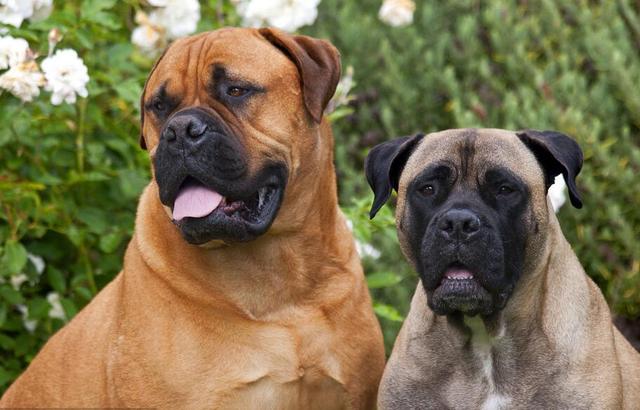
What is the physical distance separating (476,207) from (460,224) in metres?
0.12

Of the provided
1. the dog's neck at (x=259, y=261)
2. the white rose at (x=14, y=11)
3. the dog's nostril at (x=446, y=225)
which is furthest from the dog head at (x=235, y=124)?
the white rose at (x=14, y=11)

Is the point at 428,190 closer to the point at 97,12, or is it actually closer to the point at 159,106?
the point at 159,106

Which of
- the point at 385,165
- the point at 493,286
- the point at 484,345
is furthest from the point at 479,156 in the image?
the point at 484,345

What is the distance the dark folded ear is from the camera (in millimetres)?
4570

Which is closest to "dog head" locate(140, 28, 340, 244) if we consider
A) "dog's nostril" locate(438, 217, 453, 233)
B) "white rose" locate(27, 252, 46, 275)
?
"dog's nostril" locate(438, 217, 453, 233)

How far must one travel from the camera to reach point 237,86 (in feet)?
15.4

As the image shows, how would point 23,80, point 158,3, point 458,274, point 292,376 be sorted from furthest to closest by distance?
point 158,3
point 23,80
point 292,376
point 458,274

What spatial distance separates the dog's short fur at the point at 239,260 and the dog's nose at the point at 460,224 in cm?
66

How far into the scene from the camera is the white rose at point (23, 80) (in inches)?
208

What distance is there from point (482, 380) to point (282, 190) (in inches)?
39.4

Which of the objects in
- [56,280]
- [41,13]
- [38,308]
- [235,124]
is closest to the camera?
[235,124]

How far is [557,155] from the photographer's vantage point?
180 inches

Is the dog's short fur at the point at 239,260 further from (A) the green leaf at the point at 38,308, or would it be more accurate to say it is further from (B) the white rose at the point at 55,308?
(B) the white rose at the point at 55,308

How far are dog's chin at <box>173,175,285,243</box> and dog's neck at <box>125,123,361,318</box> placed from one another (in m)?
0.18
